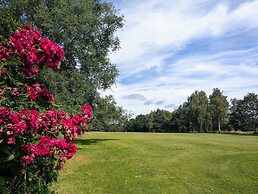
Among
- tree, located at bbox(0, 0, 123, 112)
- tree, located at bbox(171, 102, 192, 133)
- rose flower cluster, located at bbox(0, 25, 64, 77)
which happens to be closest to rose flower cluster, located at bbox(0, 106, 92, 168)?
rose flower cluster, located at bbox(0, 25, 64, 77)

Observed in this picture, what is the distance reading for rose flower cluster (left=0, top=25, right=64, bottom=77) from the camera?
4184mm

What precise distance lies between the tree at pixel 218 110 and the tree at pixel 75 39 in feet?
240

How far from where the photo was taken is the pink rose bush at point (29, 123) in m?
3.57

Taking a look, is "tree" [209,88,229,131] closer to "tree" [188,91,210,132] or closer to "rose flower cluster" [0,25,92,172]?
"tree" [188,91,210,132]

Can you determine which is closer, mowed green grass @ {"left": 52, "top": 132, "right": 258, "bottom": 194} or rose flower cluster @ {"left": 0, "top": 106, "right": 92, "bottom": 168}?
rose flower cluster @ {"left": 0, "top": 106, "right": 92, "bottom": 168}

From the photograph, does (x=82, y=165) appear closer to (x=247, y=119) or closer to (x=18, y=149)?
(x=18, y=149)

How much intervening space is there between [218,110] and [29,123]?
93.9 metres

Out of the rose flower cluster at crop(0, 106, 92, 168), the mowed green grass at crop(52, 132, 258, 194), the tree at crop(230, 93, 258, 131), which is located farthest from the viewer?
the tree at crop(230, 93, 258, 131)

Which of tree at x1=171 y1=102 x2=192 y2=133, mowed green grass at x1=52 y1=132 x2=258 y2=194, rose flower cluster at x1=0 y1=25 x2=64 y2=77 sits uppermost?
tree at x1=171 y1=102 x2=192 y2=133

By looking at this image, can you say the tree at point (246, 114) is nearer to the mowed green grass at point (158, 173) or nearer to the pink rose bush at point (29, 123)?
the mowed green grass at point (158, 173)

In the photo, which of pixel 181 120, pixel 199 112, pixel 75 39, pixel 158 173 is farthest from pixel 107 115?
pixel 181 120

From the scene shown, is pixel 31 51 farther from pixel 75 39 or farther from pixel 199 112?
pixel 199 112

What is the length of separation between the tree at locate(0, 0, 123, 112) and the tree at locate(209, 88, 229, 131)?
73.1m

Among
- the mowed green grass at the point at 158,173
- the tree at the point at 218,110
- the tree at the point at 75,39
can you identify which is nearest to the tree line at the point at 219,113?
the tree at the point at 218,110
